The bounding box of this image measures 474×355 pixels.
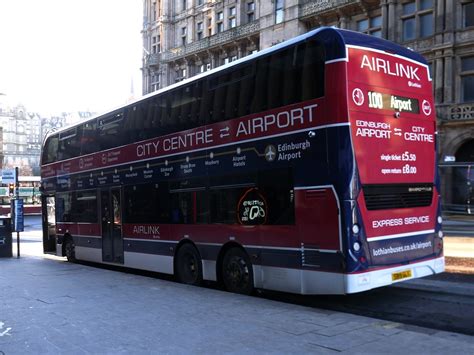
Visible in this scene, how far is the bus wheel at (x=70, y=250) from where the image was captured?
16094 millimetres

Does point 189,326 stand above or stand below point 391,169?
below

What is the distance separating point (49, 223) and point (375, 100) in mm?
13748

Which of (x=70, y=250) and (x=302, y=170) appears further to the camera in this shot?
(x=70, y=250)

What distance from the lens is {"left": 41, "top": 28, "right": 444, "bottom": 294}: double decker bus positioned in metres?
7.34

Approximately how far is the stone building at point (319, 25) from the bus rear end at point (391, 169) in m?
24.8

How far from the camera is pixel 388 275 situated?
7.56 metres

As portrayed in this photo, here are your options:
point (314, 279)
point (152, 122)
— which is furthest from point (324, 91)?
point (152, 122)

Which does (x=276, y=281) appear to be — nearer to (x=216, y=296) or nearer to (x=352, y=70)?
(x=216, y=296)

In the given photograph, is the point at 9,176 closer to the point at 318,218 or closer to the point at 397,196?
the point at 318,218

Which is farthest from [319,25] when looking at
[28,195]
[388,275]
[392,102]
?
[28,195]

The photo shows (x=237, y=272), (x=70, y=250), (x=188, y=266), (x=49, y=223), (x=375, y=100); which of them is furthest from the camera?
(x=49, y=223)

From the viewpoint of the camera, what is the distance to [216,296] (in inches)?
342

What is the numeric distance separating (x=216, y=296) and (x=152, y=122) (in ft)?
16.2

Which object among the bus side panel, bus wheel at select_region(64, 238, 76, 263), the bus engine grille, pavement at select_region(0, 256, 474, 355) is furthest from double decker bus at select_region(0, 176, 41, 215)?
the bus engine grille
